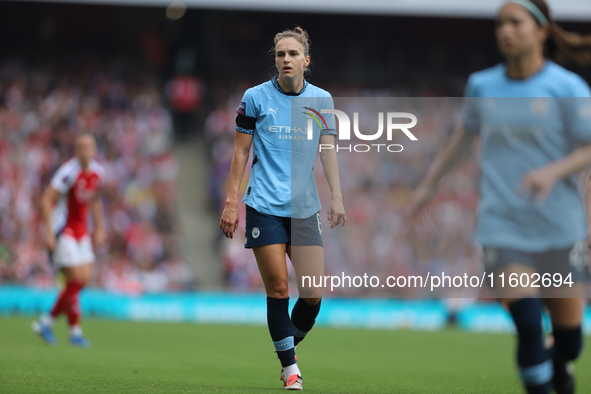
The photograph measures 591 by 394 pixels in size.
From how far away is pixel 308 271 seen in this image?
5637 millimetres

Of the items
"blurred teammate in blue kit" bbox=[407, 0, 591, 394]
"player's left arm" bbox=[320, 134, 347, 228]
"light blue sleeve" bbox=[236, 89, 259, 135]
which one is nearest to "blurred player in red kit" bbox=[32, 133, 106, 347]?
"light blue sleeve" bbox=[236, 89, 259, 135]

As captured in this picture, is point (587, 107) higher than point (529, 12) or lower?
lower

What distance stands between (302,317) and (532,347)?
7.85 ft

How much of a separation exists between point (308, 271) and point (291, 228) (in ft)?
1.17

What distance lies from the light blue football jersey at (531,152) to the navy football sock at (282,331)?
2.03m

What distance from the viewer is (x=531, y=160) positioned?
394cm

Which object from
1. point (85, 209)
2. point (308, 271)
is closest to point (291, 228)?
point (308, 271)

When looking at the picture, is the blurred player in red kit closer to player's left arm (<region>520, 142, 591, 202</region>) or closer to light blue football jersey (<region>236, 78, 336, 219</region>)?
light blue football jersey (<region>236, 78, 336, 219</region>)

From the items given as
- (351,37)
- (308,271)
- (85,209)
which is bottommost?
(308,271)

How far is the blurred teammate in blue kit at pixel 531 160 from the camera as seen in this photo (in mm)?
3885

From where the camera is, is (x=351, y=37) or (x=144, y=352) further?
(x=351, y=37)

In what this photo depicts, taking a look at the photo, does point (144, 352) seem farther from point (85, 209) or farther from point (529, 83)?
point (529, 83)

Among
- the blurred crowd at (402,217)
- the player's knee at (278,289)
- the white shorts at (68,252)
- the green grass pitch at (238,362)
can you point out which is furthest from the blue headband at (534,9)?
the white shorts at (68,252)

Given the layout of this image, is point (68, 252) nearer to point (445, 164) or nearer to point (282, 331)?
point (282, 331)
